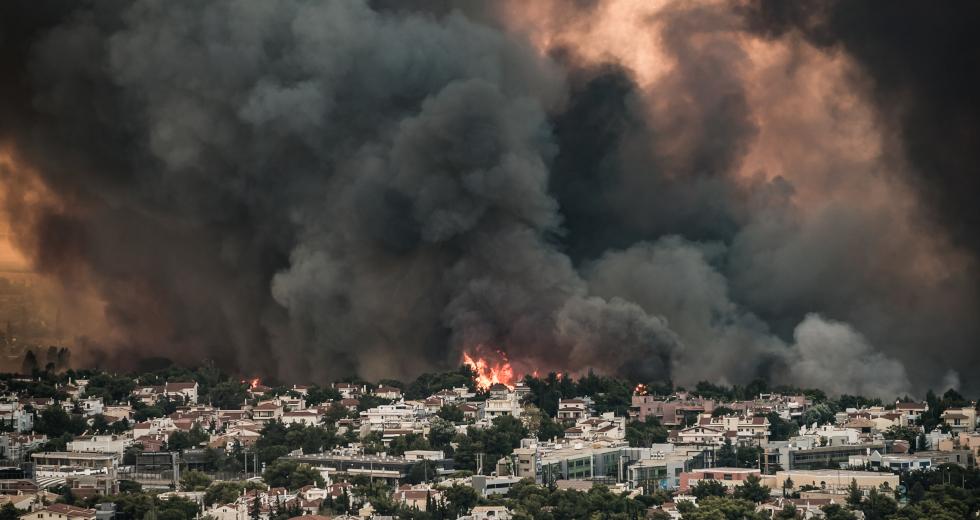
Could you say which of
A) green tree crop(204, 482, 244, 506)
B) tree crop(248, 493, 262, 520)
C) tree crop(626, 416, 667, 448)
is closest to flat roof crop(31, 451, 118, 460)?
green tree crop(204, 482, 244, 506)

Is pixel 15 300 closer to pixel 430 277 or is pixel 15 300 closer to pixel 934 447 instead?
pixel 430 277

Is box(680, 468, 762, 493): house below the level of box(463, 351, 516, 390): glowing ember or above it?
below

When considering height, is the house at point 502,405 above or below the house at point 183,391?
below

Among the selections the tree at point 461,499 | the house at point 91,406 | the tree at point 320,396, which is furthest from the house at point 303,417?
the tree at point 461,499

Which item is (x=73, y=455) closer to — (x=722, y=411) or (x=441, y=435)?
(x=441, y=435)

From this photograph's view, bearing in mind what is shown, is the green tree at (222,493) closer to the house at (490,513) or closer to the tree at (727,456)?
the house at (490,513)

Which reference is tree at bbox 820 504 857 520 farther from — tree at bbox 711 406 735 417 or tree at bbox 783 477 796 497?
tree at bbox 711 406 735 417
